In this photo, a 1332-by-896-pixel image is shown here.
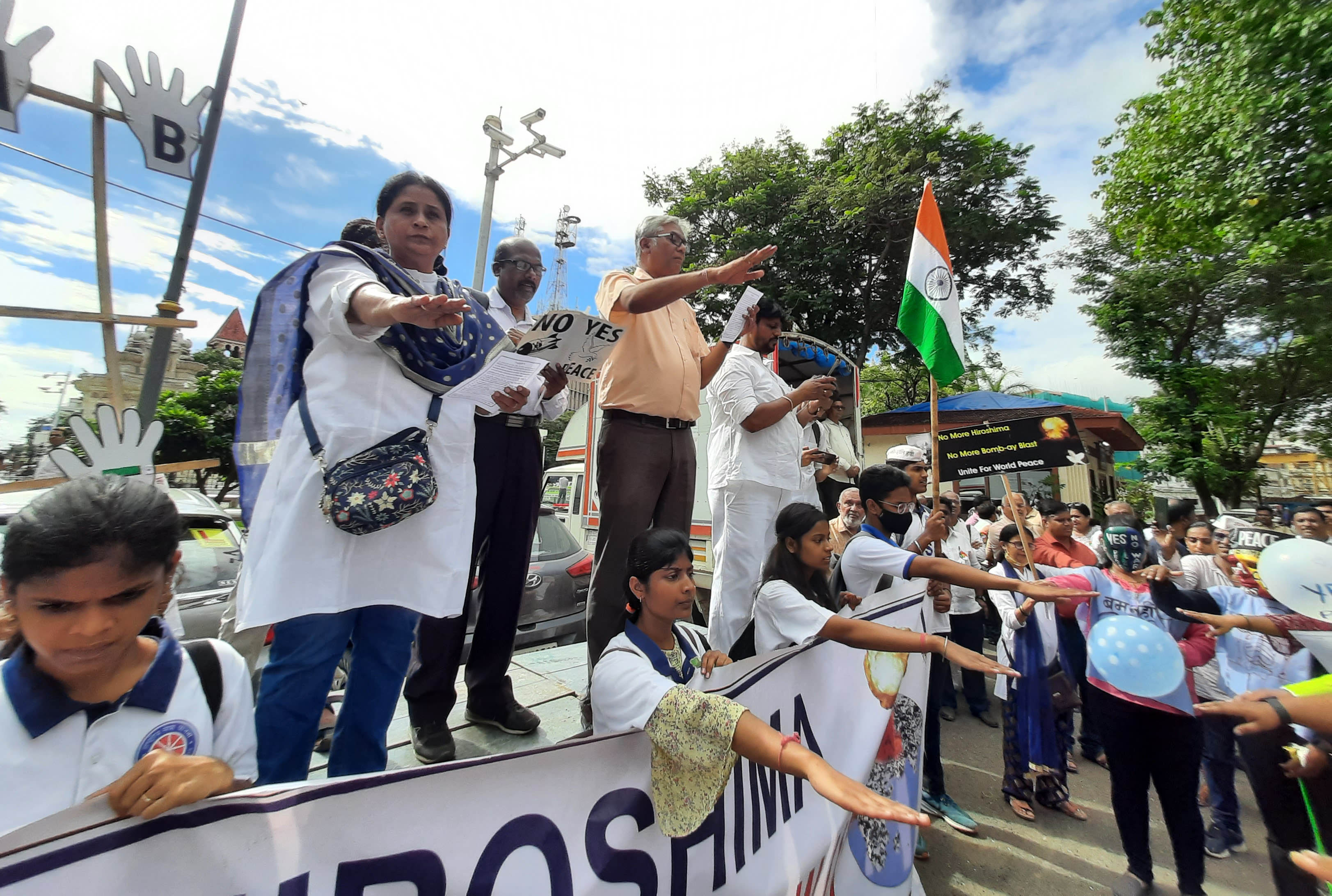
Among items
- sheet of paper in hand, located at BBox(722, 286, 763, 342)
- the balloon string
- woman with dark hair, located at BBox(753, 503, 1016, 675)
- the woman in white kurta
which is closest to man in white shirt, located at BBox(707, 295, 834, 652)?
woman with dark hair, located at BBox(753, 503, 1016, 675)

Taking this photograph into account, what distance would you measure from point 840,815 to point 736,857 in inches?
23.9

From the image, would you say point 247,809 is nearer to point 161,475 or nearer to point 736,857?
point 736,857

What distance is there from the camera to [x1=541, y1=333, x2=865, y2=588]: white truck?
6539mm

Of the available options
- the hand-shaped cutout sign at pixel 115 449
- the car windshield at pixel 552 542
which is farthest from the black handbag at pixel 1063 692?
the hand-shaped cutout sign at pixel 115 449

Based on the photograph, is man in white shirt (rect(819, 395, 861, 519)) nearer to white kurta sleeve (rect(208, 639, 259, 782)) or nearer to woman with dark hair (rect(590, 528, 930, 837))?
woman with dark hair (rect(590, 528, 930, 837))

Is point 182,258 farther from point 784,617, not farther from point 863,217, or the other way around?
point 863,217

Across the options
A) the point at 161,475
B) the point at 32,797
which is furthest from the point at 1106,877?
the point at 161,475

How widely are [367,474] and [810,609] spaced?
150 centimetres

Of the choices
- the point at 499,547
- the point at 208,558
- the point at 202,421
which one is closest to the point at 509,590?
the point at 499,547

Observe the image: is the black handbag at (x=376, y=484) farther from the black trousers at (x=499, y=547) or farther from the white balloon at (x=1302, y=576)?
the white balloon at (x=1302, y=576)

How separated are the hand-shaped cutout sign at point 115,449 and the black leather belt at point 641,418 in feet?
4.97

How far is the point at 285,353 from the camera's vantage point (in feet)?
5.25

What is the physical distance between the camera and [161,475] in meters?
2.35

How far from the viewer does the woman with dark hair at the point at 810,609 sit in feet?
6.75
